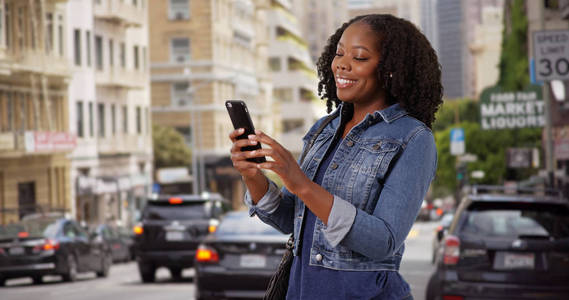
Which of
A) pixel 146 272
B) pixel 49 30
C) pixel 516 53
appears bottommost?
pixel 146 272

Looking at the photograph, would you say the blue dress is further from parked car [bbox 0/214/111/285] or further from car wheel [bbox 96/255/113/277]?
car wheel [bbox 96/255/113/277]

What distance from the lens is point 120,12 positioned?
187 ft

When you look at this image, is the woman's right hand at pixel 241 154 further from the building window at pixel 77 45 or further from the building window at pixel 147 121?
the building window at pixel 147 121

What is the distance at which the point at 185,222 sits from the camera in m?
21.8

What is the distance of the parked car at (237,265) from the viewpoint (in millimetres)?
14500

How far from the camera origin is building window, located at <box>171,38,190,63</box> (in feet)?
253

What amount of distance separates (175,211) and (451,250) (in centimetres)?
1166

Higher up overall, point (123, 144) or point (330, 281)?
point (123, 144)

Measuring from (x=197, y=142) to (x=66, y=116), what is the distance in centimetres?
2648

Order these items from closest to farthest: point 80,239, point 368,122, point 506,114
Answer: point 368,122
point 80,239
point 506,114

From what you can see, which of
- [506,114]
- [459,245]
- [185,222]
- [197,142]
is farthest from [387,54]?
[197,142]

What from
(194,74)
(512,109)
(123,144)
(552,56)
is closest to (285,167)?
(552,56)

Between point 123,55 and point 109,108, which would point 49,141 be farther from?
point 123,55

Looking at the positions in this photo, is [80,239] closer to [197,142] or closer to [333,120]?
[333,120]
